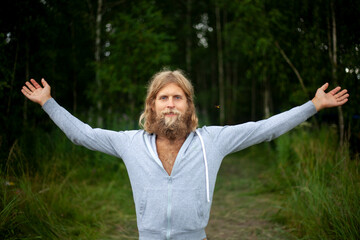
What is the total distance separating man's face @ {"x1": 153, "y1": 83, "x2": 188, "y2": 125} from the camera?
2049 mm

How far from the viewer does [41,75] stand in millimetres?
4547

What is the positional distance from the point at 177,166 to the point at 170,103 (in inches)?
16.3

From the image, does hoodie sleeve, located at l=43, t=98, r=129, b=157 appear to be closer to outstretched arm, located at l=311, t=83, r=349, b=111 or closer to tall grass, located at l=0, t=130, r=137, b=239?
tall grass, located at l=0, t=130, r=137, b=239

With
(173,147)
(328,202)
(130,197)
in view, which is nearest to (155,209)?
(173,147)

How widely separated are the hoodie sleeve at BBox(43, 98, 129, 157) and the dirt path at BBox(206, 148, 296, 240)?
205 cm

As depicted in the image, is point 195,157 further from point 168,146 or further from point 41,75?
point 41,75

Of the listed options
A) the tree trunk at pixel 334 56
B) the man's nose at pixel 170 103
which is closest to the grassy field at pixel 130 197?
the tree trunk at pixel 334 56

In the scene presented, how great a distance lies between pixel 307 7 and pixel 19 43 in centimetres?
388

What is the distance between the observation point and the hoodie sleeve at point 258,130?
2.01 metres

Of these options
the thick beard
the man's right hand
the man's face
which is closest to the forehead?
the man's face

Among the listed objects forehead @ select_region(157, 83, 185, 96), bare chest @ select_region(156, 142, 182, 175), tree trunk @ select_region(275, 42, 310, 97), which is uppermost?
tree trunk @ select_region(275, 42, 310, 97)

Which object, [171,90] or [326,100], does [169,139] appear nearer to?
[171,90]

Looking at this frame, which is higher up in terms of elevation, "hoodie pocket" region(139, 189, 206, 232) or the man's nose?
the man's nose

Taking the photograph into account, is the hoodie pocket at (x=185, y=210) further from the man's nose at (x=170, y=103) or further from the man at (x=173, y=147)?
the man's nose at (x=170, y=103)
